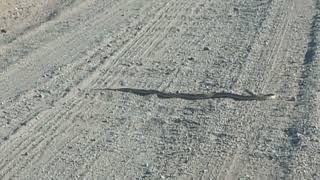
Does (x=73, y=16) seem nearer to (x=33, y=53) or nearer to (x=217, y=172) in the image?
(x=33, y=53)

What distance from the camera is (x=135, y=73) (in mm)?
7352

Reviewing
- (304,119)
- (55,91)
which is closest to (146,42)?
(55,91)

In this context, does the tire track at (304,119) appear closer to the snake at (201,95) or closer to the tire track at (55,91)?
the snake at (201,95)

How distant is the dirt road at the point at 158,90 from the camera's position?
536 cm

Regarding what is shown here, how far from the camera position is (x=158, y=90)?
22.5ft

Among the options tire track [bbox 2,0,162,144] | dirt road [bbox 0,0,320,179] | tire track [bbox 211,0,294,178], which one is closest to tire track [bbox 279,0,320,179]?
dirt road [bbox 0,0,320,179]

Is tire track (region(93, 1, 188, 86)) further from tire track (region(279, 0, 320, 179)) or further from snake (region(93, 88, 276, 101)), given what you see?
tire track (region(279, 0, 320, 179))

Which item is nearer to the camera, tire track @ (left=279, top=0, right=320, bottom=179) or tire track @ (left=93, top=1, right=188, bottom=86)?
tire track @ (left=279, top=0, right=320, bottom=179)

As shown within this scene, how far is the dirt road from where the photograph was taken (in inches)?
211

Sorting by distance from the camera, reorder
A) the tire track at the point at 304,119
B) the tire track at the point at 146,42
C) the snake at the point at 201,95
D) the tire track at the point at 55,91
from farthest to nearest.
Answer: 1. the tire track at the point at 146,42
2. the snake at the point at 201,95
3. the tire track at the point at 55,91
4. the tire track at the point at 304,119

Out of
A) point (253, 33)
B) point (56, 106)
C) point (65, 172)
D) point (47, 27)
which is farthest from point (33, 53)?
point (65, 172)

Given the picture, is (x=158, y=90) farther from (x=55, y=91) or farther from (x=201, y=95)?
(x=55, y=91)

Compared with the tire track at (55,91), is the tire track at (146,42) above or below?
below

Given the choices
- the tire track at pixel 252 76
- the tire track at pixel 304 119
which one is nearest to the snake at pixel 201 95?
the tire track at pixel 252 76
